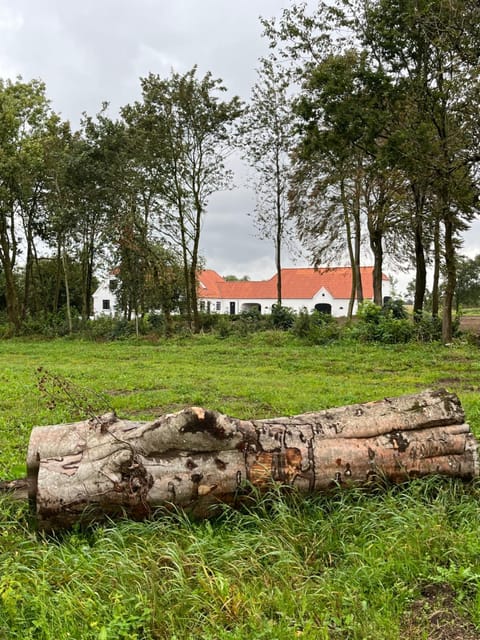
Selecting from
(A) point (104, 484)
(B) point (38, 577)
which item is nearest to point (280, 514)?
(A) point (104, 484)

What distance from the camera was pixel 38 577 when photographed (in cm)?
270

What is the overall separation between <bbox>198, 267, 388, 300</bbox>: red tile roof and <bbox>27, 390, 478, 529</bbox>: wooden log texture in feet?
154

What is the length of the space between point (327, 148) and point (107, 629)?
57.5 ft

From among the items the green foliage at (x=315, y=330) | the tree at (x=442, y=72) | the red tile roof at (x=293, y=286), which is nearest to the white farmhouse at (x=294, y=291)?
the red tile roof at (x=293, y=286)

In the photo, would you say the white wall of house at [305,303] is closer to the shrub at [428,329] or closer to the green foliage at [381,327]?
the green foliage at [381,327]

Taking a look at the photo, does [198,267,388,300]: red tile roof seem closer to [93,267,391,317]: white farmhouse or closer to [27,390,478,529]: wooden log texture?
[93,267,391,317]: white farmhouse

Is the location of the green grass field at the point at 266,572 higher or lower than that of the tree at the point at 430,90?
lower

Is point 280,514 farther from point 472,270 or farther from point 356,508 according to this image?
point 472,270

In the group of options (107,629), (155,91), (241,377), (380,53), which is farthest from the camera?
(155,91)

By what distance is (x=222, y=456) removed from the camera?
3.44 metres

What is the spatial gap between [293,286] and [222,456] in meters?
53.1

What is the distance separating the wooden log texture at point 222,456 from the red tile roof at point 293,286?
154 feet

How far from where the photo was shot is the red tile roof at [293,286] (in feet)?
176

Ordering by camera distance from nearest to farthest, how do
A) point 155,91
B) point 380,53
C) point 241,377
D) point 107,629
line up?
point 107,629 → point 241,377 → point 380,53 → point 155,91
